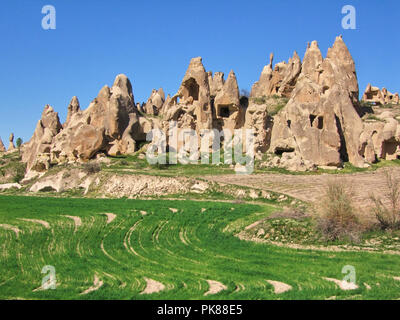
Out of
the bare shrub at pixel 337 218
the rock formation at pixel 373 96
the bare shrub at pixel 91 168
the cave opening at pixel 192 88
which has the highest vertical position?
the rock formation at pixel 373 96

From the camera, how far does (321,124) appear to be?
44906mm

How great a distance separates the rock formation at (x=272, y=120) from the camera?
42.8m

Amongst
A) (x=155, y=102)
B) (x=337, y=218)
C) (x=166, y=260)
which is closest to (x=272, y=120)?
(x=337, y=218)

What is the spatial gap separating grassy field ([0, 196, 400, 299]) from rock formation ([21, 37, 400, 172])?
1921 cm

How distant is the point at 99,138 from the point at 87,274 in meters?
38.9

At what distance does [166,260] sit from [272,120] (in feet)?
122

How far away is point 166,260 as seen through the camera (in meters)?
15.5

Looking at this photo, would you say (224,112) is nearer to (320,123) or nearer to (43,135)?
(320,123)

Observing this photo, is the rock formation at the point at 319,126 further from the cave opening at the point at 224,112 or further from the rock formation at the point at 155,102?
the rock formation at the point at 155,102

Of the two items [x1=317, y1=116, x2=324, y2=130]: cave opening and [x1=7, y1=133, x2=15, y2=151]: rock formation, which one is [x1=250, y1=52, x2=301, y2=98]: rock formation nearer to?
[x1=317, y1=116, x2=324, y2=130]: cave opening

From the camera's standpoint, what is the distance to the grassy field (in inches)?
461

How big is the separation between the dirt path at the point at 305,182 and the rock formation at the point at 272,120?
3.38 metres

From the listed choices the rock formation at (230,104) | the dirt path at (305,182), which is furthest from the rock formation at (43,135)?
the dirt path at (305,182)

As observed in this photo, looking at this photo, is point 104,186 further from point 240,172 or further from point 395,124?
point 395,124
